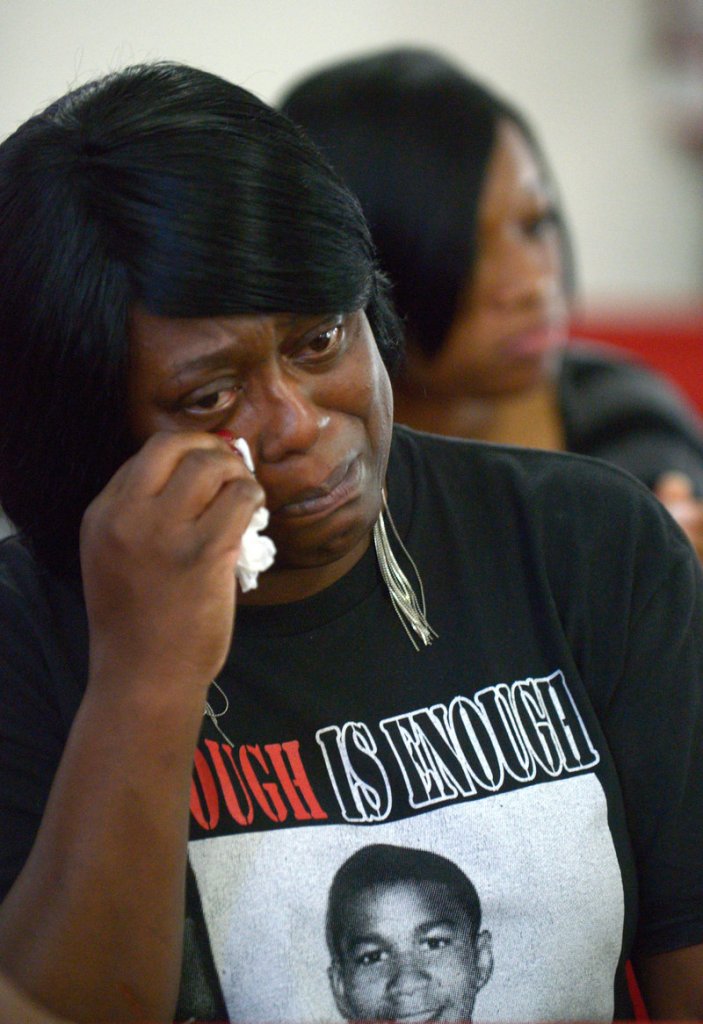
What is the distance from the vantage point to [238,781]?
2.87 feet

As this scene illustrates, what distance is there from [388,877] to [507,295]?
1059 mm

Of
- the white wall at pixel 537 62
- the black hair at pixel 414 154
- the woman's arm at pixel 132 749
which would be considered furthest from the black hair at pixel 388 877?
the white wall at pixel 537 62

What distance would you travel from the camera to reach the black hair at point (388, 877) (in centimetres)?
85

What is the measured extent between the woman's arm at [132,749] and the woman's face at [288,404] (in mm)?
45

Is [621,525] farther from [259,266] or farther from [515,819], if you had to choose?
[259,266]

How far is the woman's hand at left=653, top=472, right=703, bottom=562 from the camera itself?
155cm

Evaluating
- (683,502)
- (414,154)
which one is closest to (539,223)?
(414,154)

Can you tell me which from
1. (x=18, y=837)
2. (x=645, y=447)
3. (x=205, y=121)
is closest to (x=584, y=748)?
(x=18, y=837)

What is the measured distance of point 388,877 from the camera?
0.85m

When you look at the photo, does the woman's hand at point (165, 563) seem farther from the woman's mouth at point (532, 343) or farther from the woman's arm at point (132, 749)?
the woman's mouth at point (532, 343)

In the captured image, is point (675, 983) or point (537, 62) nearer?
point (675, 983)

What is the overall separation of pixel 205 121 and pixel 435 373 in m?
1.01

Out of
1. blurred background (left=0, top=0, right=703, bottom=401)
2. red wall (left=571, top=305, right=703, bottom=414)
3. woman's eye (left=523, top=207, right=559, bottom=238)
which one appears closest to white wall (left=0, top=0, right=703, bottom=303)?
blurred background (left=0, top=0, right=703, bottom=401)

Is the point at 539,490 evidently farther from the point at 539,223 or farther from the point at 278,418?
the point at 539,223
